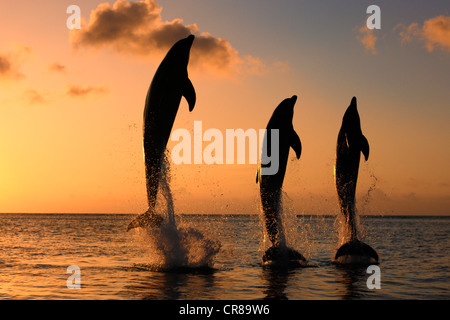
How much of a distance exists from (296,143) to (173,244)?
5.60 meters

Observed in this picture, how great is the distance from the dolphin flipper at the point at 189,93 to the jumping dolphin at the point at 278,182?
4.56m

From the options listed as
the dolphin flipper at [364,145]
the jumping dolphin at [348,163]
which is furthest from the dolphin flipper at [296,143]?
the dolphin flipper at [364,145]

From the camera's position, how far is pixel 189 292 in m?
12.8

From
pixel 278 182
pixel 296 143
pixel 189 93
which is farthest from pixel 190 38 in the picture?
pixel 278 182

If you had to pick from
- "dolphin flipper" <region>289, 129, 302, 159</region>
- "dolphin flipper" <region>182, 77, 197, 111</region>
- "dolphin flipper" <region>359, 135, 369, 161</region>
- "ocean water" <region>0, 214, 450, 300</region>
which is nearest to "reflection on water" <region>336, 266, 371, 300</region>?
"ocean water" <region>0, 214, 450, 300</region>

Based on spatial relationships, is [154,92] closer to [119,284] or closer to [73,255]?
[119,284]

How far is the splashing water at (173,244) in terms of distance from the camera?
54.1 feet

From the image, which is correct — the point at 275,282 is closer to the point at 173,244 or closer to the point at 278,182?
the point at 173,244

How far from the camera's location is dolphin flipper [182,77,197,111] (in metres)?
14.1

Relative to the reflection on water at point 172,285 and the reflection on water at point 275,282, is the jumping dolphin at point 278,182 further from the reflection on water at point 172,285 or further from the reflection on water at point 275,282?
the reflection on water at point 172,285

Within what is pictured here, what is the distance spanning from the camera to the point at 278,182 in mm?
18000

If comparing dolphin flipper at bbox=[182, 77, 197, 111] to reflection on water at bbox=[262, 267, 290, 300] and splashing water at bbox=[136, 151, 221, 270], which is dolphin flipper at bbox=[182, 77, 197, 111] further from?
reflection on water at bbox=[262, 267, 290, 300]

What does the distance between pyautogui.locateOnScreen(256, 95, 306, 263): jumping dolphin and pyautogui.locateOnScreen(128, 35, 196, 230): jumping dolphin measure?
4815 mm
